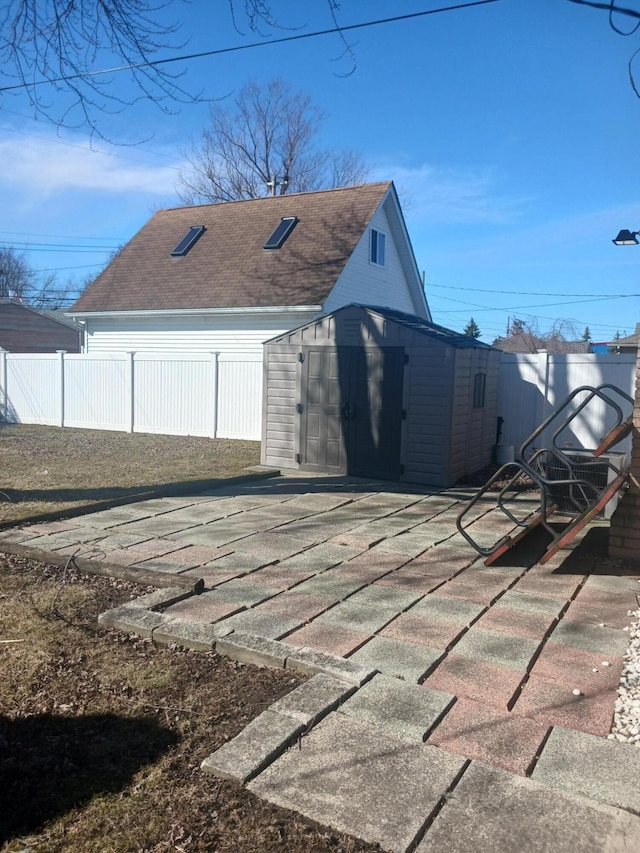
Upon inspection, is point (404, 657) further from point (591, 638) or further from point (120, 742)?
point (120, 742)

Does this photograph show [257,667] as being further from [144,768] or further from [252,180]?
[252,180]

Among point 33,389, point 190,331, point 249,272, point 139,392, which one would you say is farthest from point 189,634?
point 33,389

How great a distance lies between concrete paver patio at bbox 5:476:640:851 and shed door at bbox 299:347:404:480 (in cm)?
247

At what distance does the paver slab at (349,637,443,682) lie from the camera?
11.4ft

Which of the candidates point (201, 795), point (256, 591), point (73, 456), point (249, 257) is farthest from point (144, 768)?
point (249, 257)

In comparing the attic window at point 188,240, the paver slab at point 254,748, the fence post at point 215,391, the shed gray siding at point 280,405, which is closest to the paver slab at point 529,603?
the paver slab at point 254,748

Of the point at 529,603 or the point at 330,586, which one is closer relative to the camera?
the point at 529,603

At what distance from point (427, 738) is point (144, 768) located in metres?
1.16

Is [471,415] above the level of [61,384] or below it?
below

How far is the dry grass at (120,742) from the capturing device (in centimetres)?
226

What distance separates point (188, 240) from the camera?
18.6 meters

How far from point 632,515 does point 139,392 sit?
12.3 metres

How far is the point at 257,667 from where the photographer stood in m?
3.52

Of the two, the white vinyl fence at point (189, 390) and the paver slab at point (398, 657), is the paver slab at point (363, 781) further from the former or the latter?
the white vinyl fence at point (189, 390)
